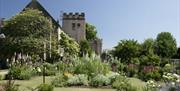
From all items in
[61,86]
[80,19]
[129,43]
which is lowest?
[61,86]

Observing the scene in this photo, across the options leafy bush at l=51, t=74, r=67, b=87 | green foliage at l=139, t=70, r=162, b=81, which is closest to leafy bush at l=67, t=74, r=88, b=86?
leafy bush at l=51, t=74, r=67, b=87

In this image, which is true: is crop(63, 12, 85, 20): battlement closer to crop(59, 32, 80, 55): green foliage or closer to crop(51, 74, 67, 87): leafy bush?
crop(59, 32, 80, 55): green foliage

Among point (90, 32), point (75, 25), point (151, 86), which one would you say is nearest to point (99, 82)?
point (151, 86)

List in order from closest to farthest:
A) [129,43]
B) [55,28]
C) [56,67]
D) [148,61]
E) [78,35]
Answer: [56,67] → [148,61] → [129,43] → [55,28] → [78,35]

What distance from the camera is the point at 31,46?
5725 centimetres

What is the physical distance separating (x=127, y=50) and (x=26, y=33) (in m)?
13.7

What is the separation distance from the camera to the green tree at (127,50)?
52.0 m

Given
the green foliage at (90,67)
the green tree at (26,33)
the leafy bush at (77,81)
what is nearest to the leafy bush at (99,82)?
the leafy bush at (77,81)

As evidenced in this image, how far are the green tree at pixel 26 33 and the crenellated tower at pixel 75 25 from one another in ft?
90.3

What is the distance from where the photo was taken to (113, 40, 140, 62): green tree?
52031 millimetres

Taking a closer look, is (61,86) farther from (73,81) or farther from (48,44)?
(48,44)

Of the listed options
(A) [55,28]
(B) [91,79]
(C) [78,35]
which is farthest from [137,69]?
(C) [78,35]

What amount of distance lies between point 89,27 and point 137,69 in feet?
233

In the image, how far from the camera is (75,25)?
89688mm
